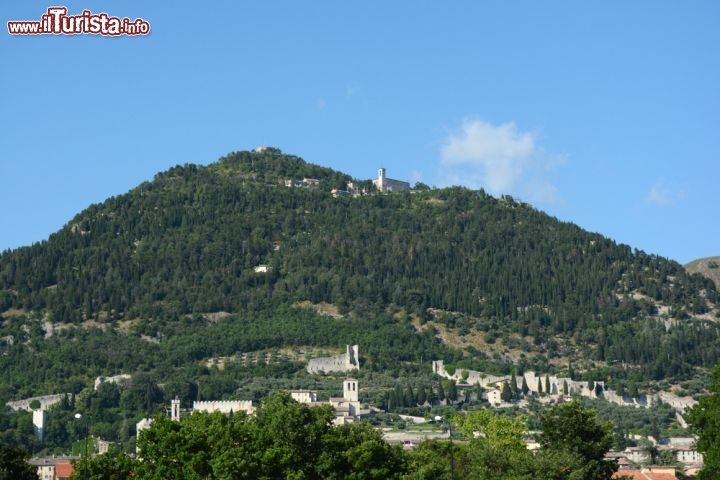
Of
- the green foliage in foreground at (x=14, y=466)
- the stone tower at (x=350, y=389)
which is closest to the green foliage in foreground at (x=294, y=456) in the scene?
the green foliage in foreground at (x=14, y=466)

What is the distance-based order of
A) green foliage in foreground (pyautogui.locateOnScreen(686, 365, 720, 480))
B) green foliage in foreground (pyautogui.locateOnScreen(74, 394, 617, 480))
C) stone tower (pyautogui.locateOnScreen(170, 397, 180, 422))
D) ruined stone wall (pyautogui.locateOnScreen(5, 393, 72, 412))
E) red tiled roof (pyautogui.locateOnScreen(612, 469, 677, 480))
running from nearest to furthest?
green foliage in foreground (pyautogui.locateOnScreen(74, 394, 617, 480))
green foliage in foreground (pyautogui.locateOnScreen(686, 365, 720, 480))
red tiled roof (pyautogui.locateOnScreen(612, 469, 677, 480))
stone tower (pyautogui.locateOnScreen(170, 397, 180, 422))
ruined stone wall (pyautogui.locateOnScreen(5, 393, 72, 412))

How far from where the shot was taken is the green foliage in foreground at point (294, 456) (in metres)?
78.6

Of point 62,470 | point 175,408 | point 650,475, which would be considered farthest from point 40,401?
point 650,475

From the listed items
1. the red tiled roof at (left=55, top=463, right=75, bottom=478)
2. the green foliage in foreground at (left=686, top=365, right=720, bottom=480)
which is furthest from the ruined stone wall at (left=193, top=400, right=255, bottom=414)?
the green foliage in foreground at (left=686, top=365, right=720, bottom=480)

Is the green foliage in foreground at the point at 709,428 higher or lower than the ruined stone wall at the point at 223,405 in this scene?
lower

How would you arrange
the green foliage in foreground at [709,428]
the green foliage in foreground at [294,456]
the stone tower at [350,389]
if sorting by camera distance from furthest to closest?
the stone tower at [350,389] → the green foliage in foreground at [709,428] → the green foliage in foreground at [294,456]

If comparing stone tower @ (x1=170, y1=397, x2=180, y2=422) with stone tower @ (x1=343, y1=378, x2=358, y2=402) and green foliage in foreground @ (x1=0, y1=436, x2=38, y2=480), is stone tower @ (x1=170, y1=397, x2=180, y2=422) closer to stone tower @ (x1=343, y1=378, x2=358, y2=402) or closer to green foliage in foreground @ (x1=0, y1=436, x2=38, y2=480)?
stone tower @ (x1=343, y1=378, x2=358, y2=402)

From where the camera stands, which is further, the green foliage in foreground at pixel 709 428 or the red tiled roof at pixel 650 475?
the red tiled roof at pixel 650 475

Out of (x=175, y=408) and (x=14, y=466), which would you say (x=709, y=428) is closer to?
(x=14, y=466)

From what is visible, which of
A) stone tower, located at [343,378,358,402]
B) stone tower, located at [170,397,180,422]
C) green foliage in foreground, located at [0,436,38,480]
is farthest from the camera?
stone tower, located at [343,378,358,402]

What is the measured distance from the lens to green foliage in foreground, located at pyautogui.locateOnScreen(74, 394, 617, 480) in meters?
78.6

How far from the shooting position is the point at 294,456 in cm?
8094

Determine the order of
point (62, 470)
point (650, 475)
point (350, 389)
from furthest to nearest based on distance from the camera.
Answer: point (350, 389) < point (62, 470) < point (650, 475)

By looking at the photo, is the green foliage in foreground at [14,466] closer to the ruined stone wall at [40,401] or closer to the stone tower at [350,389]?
the ruined stone wall at [40,401]
